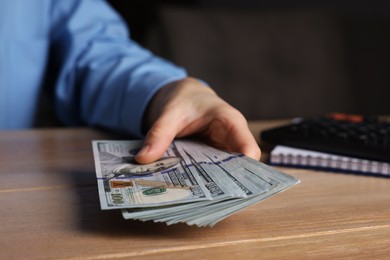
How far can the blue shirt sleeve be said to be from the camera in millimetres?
863

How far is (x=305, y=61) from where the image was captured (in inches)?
62.8

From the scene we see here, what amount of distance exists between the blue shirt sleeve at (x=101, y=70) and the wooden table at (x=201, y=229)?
25cm

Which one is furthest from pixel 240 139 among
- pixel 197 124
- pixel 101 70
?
pixel 101 70

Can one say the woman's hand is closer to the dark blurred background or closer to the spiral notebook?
the spiral notebook

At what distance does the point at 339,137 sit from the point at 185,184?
292mm

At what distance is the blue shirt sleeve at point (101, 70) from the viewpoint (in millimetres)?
863

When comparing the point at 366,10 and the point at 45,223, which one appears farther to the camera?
the point at 366,10

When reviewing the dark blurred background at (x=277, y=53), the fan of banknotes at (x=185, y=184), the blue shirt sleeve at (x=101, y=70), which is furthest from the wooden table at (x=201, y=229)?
the dark blurred background at (x=277, y=53)

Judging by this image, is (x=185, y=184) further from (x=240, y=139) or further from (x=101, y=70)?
(x=101, y=70)

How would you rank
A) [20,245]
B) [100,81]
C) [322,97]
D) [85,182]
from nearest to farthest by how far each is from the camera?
[20,245] → [85,182] → [100,81] → [322,97]

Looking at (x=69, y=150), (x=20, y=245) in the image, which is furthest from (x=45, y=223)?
(x=69, y=150)

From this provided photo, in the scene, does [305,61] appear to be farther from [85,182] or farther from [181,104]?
[85,182]

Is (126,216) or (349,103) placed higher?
(126,216)

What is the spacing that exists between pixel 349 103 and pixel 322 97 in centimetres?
10
